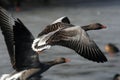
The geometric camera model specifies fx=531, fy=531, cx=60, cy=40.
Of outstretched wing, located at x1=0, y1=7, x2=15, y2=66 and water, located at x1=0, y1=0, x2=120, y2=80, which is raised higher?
outstretched wing, located at x1=0, y1=7, x2=15, y2=66

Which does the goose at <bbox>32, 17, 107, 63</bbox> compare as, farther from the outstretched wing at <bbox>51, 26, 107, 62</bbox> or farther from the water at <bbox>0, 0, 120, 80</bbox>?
the water at <bbox>0, 0, 120, 80</bbox>

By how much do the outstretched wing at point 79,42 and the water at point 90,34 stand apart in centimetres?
462

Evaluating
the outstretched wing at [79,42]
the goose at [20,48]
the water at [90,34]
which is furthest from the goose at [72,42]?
the water at [90,34]

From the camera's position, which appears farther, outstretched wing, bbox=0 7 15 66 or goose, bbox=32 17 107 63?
outstretched wing, bbox=0 7 15 66

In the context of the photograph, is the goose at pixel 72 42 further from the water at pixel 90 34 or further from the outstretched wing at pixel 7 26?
the water at pixel 90 34

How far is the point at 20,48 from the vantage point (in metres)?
9.45

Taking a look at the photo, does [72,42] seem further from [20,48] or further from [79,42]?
[20,48]

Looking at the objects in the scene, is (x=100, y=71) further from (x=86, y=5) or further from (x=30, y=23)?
(x=86, y=5)

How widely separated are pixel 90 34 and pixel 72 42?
10580 mm

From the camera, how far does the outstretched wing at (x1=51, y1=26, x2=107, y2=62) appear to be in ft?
27.5

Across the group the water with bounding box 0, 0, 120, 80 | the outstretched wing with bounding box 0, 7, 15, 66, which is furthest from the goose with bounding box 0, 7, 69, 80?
the water with bounding box 0, 0, 120, 80

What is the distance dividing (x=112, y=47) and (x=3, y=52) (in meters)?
3.38

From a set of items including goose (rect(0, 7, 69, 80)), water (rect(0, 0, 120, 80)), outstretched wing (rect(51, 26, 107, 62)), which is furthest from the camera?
water (rect(0, 0, 120, 80))

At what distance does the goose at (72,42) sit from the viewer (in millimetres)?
8406
